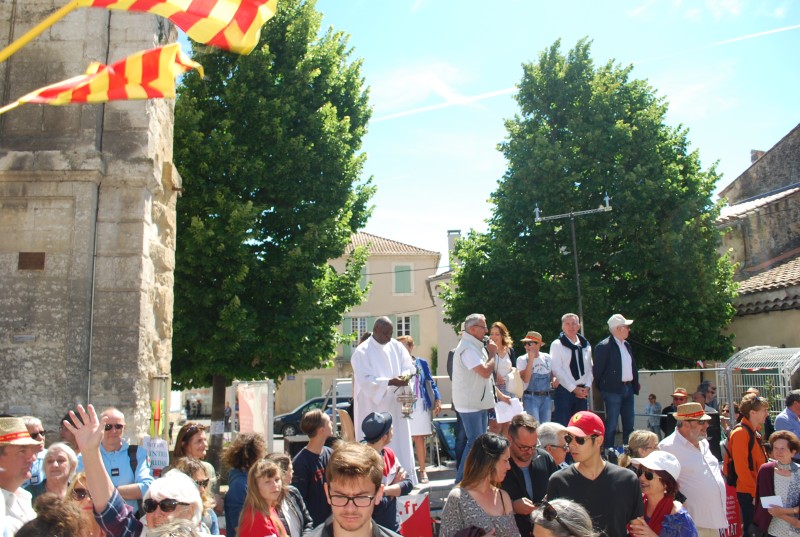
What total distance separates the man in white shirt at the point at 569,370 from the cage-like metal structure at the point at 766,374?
4675 millimetres

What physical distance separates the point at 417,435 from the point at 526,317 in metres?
13.0

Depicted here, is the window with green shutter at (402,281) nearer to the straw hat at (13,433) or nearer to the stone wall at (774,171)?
the stone wall at (774,171)

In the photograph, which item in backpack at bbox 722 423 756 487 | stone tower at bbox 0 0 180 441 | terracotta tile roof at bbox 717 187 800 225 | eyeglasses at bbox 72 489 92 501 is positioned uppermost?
terracotta tile roof at bbox 717 187 800 225

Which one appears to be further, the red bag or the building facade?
the building facade

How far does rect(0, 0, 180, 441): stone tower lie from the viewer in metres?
7.59

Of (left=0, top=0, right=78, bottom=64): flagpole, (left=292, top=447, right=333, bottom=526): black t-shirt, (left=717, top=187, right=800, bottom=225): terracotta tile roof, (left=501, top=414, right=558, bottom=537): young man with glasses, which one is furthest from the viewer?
(left=717, top=187, right=800, bottom=225): terracotta tile roof

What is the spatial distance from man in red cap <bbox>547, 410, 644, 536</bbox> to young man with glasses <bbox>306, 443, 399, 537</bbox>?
2.01m

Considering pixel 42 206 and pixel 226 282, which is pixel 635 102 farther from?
pixel 42 206

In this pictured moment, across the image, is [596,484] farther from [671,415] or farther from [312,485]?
[671,415]

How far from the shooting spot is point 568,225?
21.2m

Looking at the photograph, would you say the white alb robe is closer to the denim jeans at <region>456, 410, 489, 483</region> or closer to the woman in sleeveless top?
the denim jeans at <region>456, 410, 489, 483</region>

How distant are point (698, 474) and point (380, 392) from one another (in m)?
3.28

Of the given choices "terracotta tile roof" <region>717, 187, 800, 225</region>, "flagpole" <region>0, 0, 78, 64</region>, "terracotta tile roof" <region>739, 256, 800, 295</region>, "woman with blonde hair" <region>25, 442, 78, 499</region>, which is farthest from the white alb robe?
"terracotta tile roof" <region>717, 187, 800, 225</region>

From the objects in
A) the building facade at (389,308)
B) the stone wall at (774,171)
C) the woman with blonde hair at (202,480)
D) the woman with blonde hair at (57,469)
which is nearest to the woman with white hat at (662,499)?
the woman with blonde hair at (202,480)
